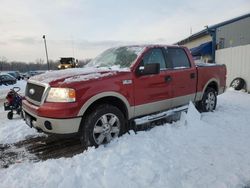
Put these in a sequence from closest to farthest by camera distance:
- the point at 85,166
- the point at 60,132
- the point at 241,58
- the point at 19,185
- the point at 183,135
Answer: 1. the point at 19,185
2. the point at 85,166
3. the point at 60,132
4. the point at 183,135
5. the point at 241,58

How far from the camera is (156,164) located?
3.66 meters

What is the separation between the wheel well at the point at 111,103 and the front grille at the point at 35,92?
820mm

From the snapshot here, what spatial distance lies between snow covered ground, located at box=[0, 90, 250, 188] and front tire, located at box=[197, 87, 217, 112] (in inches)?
60.2

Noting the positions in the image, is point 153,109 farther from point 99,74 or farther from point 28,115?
point 28,115

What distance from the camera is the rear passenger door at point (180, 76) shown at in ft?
18.3

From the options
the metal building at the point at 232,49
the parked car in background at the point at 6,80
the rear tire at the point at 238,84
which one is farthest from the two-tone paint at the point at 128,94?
the parked car in background at the point at 6,80

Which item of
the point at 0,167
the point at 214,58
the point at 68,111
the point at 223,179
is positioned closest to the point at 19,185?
the point at 0,167

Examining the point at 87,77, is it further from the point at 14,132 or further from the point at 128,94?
the point at 14,132

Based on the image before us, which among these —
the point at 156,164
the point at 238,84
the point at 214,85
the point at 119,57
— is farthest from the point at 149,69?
the point at 238,84

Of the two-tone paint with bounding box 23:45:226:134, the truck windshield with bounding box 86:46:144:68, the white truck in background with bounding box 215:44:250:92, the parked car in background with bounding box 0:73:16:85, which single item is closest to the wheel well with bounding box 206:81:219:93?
the two-tone paint with bounding box 23:45:226:134

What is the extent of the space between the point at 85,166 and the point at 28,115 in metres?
1.56

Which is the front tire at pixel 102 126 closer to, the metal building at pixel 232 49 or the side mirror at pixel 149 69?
the side mirror at pixel 149 69

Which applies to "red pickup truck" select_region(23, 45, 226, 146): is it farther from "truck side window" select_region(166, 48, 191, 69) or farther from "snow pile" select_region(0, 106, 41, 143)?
"snow pile" select_region(0, 106, 41, 143)

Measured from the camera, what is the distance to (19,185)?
127 inches
